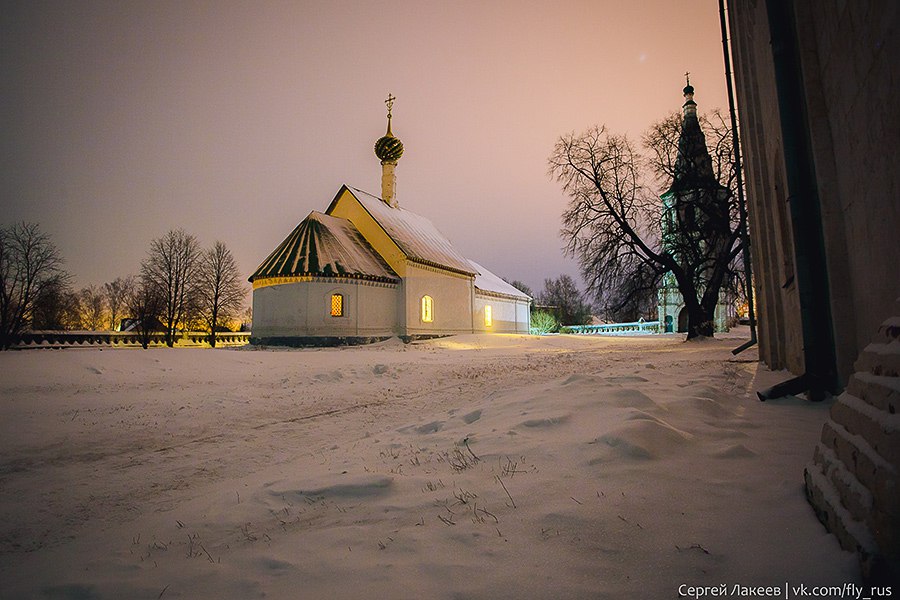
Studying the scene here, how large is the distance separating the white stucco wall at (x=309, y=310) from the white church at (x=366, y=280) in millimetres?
55

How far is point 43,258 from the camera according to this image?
27.9m

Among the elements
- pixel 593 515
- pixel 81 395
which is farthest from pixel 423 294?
pixel 593 515

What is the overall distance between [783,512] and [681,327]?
1656 inches

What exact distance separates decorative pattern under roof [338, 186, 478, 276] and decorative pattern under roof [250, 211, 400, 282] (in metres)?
1.93

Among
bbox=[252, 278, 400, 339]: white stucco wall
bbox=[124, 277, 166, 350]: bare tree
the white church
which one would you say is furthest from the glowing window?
bbox=[124, 277, 166, 350]: bare tree

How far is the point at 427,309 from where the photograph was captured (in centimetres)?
2905

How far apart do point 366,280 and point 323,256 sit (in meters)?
2.81

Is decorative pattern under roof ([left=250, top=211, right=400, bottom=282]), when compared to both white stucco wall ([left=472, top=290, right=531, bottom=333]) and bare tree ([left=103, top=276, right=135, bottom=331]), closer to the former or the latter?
white stucco wall ([left=472, top=290, right=531, bottom=333])

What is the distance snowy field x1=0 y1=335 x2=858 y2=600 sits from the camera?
1.96 metres

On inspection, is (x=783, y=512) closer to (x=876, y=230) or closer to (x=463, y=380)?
(x=876, y=230)

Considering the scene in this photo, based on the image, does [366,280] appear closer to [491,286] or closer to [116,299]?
[491,286]

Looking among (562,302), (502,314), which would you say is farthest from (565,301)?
(502,314)

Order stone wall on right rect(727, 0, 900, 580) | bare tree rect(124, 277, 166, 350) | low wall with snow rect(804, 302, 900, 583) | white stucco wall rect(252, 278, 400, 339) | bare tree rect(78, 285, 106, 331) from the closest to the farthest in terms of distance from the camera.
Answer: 1. low wall with snow rect(804, 302, 900, 583)
2. stone wall on right rect(727, 0, 900, 580)
3. white stucco wall rect(252, 278, 400, 339)
4. bare tree rect(124, 277, 166, 350)
5. bare tree rect(78, 285, 106, 331)

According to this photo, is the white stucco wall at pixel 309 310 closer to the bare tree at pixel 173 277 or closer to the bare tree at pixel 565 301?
the bare tree at pixel 173 277
